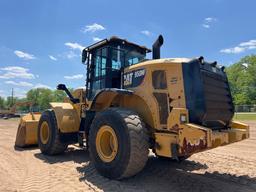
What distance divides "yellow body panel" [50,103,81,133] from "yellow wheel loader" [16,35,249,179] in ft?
3.42

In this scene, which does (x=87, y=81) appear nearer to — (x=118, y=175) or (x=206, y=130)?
(x=118, y=175)

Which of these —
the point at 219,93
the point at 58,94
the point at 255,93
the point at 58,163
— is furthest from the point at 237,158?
the point at 58,94

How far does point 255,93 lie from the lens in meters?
65.0

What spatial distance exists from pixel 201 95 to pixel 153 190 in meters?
2.03

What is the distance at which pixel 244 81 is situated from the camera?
225 feet

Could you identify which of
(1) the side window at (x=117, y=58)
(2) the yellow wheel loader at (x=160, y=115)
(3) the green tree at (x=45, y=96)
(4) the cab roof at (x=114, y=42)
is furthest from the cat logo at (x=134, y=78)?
(3) the green tree at (x=45, y=96)

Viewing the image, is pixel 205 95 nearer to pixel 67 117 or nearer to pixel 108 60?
pixel 108 60

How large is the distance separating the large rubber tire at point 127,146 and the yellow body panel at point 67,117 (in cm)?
269

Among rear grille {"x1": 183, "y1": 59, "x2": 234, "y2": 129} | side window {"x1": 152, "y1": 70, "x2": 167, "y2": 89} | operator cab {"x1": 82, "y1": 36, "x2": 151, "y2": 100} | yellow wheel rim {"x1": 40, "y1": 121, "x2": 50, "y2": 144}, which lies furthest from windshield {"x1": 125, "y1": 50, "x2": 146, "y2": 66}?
yellow wheel rim {"x1": 40, "y1": 121, "x2": 50, "y2": 144}

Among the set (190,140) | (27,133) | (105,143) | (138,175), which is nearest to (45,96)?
(27,133)

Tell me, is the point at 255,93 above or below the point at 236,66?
→ below

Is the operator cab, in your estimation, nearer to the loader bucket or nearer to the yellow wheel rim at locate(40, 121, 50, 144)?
the yellow wheel rim at locate(40, 121, 50, 144)

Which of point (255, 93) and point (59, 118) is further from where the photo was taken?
point (255, 93)

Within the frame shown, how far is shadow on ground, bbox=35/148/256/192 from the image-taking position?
5.67 m
